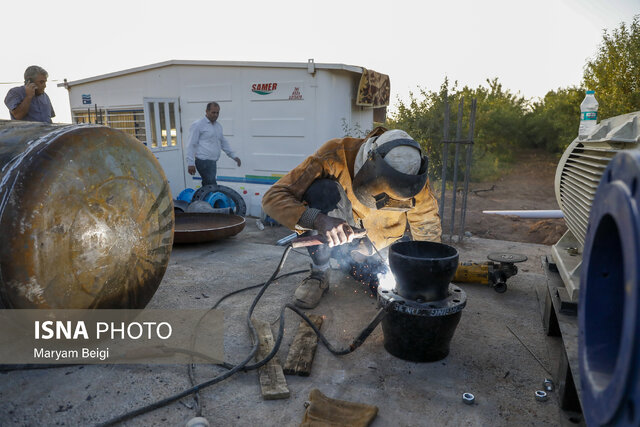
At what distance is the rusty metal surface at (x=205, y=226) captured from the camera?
536 cm

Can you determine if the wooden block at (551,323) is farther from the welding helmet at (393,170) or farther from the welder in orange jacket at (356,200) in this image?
the welding helmet at (393,170)

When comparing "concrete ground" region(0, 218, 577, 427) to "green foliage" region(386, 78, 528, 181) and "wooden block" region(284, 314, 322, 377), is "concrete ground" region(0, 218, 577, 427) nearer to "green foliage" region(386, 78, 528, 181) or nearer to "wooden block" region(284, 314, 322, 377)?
"wooden block" region(284, 314, 322, 377)

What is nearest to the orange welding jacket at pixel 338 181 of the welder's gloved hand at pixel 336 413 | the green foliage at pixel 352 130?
the welder's gloved hand at pixel 336 413

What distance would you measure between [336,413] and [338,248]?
216 cm

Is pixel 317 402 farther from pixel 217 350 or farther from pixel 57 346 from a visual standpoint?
pixel 57 346

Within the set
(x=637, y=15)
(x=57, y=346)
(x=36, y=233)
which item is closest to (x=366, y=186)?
(x=36, y=233)

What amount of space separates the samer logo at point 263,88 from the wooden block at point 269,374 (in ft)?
19.6

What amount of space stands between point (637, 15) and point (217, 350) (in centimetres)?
1470

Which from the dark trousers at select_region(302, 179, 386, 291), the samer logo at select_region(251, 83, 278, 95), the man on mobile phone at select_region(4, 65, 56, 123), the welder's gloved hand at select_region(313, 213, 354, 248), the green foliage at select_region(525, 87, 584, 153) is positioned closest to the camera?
the welder's gloved hand at select_region(313, 213, 354, 248)

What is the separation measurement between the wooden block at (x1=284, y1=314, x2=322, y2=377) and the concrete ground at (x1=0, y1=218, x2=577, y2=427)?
0.17 ft

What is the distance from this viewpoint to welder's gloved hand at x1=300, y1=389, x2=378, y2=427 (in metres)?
2.16

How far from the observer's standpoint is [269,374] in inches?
103

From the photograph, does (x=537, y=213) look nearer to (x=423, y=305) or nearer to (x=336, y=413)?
(x=423, y=305)

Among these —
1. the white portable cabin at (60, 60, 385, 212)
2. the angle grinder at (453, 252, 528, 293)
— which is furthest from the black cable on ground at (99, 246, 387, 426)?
the white portable cabin at (60, 60, 385, 212)
